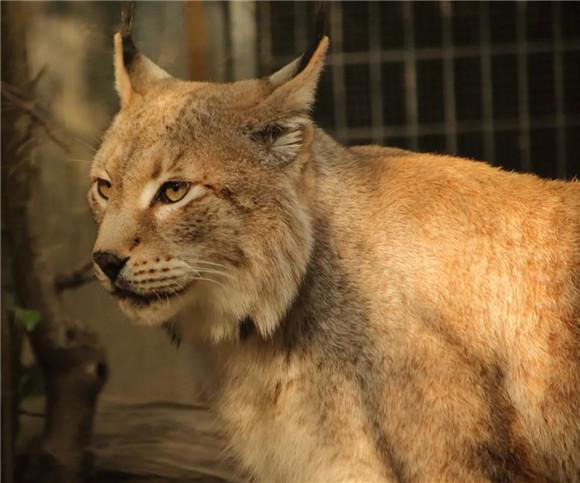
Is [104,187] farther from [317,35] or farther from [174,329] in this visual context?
[317,35]

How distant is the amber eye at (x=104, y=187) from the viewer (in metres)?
3.61

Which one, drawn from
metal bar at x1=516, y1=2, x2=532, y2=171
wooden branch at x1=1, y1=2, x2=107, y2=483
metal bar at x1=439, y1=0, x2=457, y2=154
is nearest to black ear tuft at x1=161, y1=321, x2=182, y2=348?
wooden branch at x1=1, y1=2, x2=107, y2=483

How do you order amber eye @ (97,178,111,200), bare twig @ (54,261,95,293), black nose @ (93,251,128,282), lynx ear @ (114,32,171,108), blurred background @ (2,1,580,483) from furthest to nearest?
blurred background @ (2,1,580,483)
bare twig @ (54,261,95,293)
lynx ear @ (114,32,171,108)
amber eye @ (97,178,111,200)
black nose @ (93,251,128,282)

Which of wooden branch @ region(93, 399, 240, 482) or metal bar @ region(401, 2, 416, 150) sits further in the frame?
metal bar @ region(401, 2, 416, 150)

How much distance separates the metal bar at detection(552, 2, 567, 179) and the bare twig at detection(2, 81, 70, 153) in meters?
2.90

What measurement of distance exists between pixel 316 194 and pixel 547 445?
1042 millimetres

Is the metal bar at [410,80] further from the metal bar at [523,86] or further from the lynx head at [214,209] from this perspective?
the lynx head at [214,209]

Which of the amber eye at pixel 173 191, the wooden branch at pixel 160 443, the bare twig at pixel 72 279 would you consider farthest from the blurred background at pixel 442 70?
the amber eye at pixel 173 191

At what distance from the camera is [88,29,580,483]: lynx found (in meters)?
3.36

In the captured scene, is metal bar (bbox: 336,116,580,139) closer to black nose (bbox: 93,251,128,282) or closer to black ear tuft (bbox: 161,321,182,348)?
black ear tuft (bbox: 161,321,182,348)

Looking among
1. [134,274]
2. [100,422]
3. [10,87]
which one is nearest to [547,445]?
[134,274]

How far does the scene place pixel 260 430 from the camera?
11.8 feet

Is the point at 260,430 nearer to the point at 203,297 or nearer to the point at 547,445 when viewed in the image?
the point at 203,297

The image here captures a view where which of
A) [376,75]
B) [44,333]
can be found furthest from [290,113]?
[376,75]
